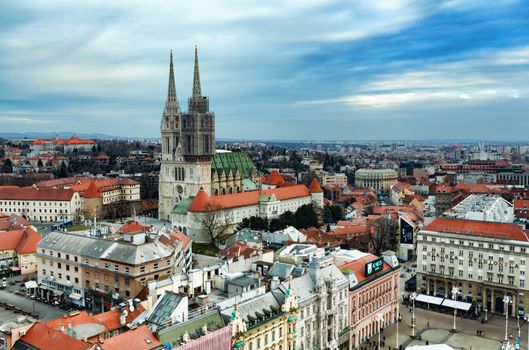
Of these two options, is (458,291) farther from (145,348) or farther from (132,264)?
(145,348)

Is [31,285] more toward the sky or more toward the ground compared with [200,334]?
more toward the ground

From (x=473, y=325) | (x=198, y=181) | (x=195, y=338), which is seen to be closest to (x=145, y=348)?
(x=195, y=338)

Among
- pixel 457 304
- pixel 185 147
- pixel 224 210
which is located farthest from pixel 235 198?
pixel 457 304

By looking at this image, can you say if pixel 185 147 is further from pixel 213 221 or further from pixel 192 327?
pixel 192 327

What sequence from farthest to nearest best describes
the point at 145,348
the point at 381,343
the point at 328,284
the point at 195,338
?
the point at 381,343, the point at 328,284, the point at 195,338, the point at 145,348

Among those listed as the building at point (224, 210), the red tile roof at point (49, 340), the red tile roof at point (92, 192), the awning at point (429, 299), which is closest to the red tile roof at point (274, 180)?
the building at point (224, 210)

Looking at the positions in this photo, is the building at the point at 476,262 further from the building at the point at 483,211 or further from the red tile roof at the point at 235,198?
the red tile roof at the point at 235,198

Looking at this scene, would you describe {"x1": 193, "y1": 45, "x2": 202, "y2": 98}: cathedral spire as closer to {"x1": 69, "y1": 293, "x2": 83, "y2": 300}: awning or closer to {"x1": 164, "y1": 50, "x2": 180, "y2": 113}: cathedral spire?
{"x1": 164, "y1": 50, "x2": 180, "y2": 113}: cathedral spire
